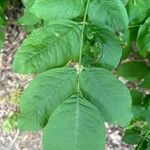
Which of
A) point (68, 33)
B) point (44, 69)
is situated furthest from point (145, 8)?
point (44, 69)

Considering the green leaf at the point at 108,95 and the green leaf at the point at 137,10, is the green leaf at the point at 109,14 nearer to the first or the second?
the green leaf at the point at 108,95

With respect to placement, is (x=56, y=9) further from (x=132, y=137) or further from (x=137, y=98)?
(x=137, y=98)

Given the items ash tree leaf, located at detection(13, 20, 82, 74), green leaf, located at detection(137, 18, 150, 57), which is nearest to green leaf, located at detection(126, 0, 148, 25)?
green leaf, located at detection(137, 18, 150, 57)

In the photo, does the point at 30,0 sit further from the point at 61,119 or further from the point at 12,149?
the point at 12,149

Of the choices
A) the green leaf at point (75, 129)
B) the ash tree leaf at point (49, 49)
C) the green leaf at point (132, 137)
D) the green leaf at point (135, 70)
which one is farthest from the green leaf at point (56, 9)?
the green leaf at point (135, 70)

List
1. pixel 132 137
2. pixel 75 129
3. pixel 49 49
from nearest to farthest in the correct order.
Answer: pixel 75 129
pixel 49 49
pixel 132 137

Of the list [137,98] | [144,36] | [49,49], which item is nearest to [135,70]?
[137,98]
